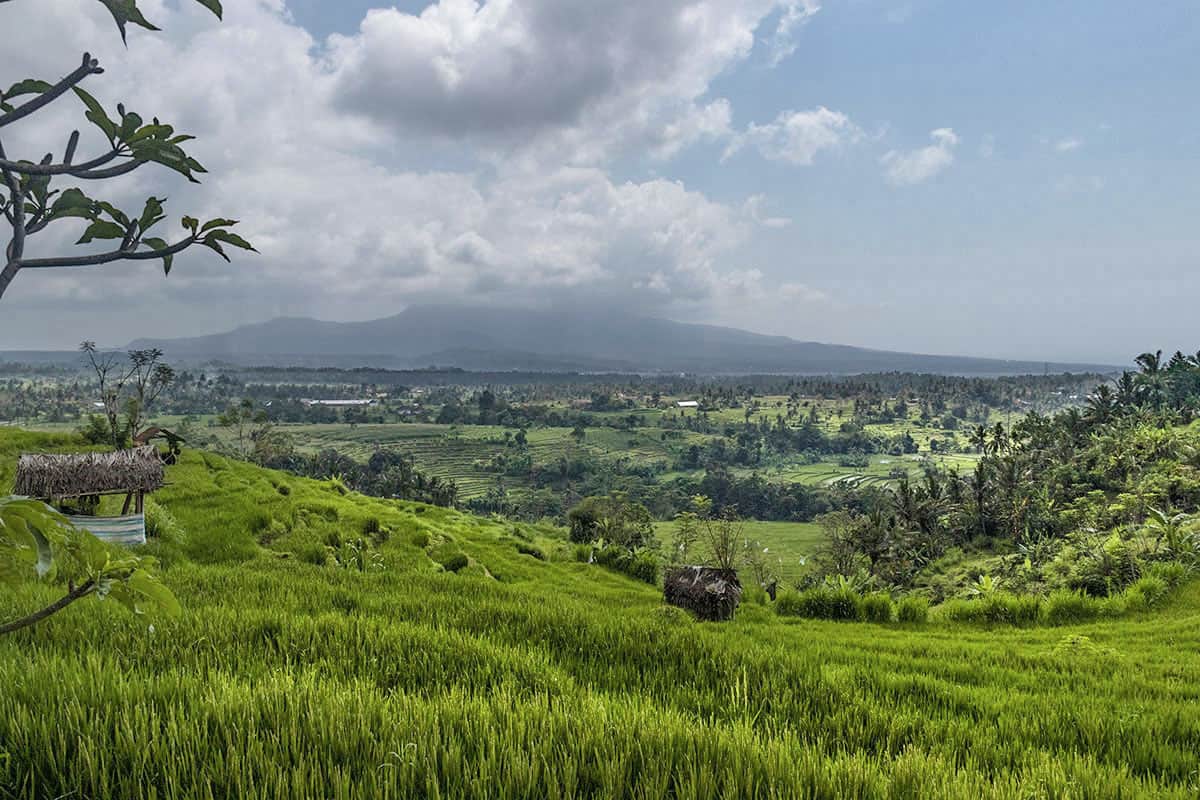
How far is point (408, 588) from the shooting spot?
7.17 metres

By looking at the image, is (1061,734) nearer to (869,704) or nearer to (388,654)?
(869,704)

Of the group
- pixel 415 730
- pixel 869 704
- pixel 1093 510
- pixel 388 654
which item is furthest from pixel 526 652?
pixel 1093 510

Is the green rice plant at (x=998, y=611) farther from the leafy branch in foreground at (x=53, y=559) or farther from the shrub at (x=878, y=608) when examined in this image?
the leafy branch in foreground at (x=53, y=559)

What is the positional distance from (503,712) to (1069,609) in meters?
19.0

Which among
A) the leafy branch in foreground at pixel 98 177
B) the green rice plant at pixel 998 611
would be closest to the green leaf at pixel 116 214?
the leafy branch in foreground at pixel 98 177

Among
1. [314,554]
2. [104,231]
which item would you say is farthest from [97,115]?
[314,554]

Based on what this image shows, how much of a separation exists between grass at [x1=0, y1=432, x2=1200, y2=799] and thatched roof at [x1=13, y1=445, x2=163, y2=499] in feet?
26.8

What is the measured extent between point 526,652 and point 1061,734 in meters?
3.43

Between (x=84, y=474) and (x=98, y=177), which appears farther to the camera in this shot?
(x=84, y=474)

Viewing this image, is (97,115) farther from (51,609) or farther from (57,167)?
(51,609)

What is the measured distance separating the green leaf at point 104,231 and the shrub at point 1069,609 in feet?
66.1

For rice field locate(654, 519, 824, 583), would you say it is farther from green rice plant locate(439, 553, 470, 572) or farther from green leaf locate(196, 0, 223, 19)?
green leaf locate(196, 0, 223, 19)

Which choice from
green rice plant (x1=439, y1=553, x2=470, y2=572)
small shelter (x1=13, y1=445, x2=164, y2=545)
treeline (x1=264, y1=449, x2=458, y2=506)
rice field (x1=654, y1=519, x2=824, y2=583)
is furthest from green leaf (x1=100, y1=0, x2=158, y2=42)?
rice field (x1=654, y1=519, x2=824, y2=583)

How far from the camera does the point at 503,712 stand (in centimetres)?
251
